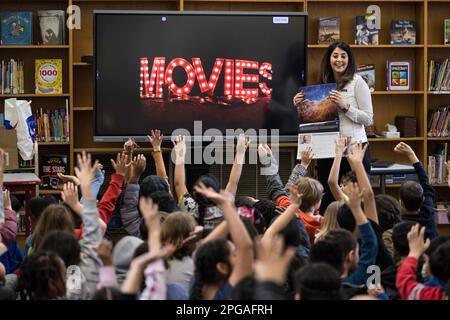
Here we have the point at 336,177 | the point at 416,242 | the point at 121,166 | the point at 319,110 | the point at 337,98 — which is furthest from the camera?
the point at 319,110

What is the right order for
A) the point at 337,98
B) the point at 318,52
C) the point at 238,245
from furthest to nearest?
the point at 318,52
the point at 337,98
the point at 238,245

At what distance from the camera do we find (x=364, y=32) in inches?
305

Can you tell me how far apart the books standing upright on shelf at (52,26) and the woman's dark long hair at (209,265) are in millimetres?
4805

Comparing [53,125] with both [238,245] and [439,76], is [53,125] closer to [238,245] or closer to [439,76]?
[439,76]

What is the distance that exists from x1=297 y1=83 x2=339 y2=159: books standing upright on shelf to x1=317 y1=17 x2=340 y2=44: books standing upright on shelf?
6.19ft

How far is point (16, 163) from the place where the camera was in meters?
6.77

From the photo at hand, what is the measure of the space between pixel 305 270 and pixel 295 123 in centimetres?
474

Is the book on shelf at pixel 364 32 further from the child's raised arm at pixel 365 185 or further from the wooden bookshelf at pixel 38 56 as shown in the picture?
the child's raised arm at pixel 365 185

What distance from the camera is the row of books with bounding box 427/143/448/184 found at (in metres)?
7.78

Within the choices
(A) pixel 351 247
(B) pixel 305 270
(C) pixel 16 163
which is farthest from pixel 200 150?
(B) pixel 305 270

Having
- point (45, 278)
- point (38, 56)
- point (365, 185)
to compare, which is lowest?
point (45, 278)

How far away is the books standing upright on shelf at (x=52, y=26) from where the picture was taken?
7.38 meters


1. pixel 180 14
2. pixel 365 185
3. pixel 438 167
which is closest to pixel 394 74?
pixel 438 167

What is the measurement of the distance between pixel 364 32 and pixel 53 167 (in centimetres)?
273
